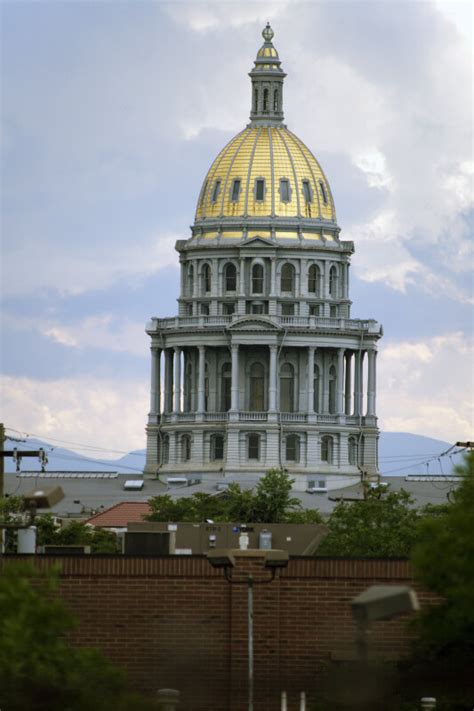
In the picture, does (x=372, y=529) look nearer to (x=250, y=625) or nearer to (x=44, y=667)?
(x=250, y=625)

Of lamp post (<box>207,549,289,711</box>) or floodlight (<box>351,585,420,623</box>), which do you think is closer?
floodlight (<box>351,585,420,623</box>)

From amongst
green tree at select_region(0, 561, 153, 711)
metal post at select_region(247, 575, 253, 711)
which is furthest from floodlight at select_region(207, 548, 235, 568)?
green tree at select_region(0, 561, 153, 711)

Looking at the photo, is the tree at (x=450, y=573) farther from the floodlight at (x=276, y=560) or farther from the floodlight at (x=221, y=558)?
the floodlight at (x=221, y=558)

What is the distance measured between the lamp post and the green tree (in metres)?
7.63

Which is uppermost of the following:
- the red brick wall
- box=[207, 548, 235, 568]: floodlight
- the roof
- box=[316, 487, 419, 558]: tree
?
the roof

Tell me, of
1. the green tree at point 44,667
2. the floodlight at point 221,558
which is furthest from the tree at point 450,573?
the green tree at point 44,667

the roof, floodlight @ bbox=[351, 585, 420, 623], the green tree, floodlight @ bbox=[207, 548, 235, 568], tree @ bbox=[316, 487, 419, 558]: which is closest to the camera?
floodlight @ bbox=[351, 585, 420, 623]

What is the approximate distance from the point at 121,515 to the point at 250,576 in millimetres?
115440

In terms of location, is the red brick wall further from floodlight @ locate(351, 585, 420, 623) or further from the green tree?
floodlight @ locate(351, 585, 420, 623)

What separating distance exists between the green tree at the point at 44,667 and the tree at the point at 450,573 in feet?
20.0

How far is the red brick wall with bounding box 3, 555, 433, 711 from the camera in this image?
6662 centimetres

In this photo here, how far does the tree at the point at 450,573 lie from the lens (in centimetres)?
5806

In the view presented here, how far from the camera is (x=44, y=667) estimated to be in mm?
56281

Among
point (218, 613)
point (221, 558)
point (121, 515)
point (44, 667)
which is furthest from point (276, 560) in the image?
point (121, 515)
